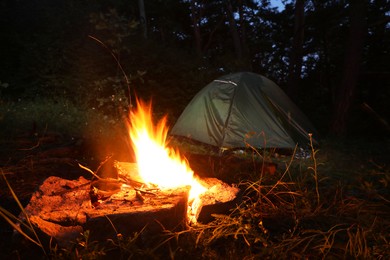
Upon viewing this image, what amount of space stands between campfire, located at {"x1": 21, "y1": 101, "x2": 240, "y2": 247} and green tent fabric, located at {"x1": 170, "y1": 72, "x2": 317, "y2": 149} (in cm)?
369

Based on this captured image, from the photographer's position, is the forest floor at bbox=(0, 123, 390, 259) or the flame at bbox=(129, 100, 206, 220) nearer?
the forest floor at bbox=(0, 123, 390, 259)

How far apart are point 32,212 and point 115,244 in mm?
818

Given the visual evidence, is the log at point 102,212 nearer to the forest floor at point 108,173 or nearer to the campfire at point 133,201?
the campfire at point 133,201

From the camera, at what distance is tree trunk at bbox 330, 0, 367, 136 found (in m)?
9.68

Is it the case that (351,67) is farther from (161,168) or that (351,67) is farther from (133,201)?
(133,201)

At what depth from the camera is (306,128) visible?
324 inches

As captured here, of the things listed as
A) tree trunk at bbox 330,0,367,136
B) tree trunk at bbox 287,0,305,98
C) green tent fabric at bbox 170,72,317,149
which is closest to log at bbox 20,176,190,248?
green tent fabric at bbox 170,72,317,149

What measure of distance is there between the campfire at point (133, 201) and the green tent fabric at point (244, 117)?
3.69 metres

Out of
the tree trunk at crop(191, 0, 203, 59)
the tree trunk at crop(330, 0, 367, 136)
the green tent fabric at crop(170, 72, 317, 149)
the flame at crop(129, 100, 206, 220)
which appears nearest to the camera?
the flame at crop(129, 100, 206, 220)

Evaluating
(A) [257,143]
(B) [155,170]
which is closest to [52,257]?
(B) [155,170]

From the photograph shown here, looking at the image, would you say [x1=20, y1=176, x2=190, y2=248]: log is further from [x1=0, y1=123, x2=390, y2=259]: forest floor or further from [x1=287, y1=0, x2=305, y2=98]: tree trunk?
[x1=287, y1=0, x2=305, y2=98]: tree trunk

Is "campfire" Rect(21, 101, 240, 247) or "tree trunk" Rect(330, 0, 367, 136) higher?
"tree trunk" Rect(330, 0, 367, 136)

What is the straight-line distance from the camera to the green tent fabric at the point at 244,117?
23.9 ft

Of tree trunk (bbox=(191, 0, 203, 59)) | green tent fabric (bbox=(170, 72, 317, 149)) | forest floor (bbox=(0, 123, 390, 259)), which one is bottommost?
forest floor (bbox=(0, 123, 390, 259))
